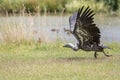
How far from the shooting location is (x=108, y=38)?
21.7 m

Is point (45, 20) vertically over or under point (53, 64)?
under

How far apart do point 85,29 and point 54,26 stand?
41.5ft

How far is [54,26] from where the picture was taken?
2538cm

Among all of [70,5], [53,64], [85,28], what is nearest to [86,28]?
[85,28]

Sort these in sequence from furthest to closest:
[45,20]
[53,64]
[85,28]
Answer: [45,20]
[85,28]
[53,64]

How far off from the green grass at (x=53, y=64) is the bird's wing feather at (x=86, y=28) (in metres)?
0.53

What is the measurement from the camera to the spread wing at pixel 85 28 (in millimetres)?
12680

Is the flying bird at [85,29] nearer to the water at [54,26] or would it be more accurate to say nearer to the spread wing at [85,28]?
the spread wing at [85,28]

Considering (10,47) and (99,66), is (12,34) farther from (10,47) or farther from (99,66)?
(99,66)

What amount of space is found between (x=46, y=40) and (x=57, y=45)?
1242 millimetres

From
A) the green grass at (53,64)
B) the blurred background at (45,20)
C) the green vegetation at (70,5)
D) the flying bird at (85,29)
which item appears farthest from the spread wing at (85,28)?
the green vegetation at (70,5)

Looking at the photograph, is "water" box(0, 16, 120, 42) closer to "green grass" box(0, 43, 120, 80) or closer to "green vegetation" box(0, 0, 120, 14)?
"green grass" box(0, 43, 120, 80)

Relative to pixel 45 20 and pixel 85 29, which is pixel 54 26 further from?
pixel 85 29

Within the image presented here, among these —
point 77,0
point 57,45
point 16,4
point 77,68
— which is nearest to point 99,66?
point 77,68
